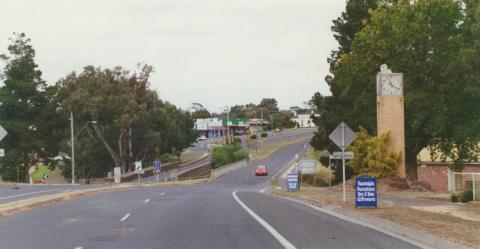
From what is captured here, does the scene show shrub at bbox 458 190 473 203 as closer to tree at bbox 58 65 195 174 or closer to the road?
the road

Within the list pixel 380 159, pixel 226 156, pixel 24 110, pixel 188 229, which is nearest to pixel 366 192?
pixel 188 229

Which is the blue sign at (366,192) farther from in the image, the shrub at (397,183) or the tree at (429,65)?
the shrub at (397,183)

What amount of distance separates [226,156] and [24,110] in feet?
125

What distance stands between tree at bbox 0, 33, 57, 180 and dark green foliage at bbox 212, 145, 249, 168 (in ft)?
106

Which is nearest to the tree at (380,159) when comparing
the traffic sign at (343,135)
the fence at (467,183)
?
the fence at (467,183)

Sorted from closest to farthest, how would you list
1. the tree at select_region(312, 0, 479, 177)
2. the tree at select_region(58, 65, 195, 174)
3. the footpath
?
the footpath
the tree at select_region(312, 0, 479, 177)
the tree at select_region(58, 65, 195, 174)

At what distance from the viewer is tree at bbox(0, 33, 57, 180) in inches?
3204

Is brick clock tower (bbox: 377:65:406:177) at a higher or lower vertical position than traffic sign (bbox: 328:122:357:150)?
higher

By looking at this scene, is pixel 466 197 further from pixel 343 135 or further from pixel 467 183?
pixel 467 183

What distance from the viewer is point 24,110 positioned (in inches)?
3268

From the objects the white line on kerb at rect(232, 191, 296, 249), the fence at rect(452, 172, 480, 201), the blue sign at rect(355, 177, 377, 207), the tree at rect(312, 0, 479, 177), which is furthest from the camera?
the tree at rect(312, 0, 479, 177)

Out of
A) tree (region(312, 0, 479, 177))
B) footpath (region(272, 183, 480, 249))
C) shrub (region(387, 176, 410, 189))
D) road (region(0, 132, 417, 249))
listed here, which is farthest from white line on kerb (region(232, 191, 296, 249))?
tree (region(312, 0, 479, 177))

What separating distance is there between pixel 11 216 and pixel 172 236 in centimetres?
981

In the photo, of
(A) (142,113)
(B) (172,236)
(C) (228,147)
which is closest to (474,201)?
(B) (172,236)
